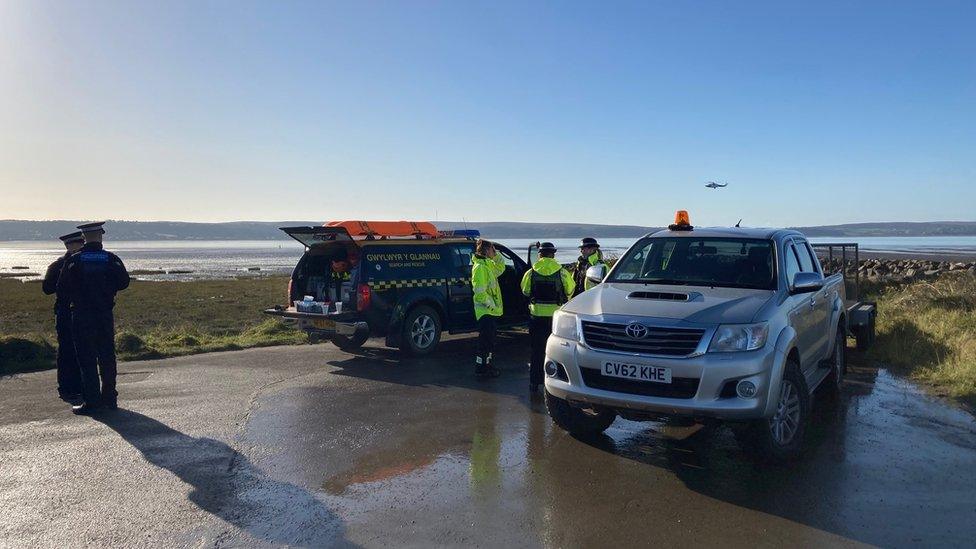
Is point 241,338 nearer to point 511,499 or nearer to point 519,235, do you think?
point 511,499

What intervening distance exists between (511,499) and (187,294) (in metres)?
27.4

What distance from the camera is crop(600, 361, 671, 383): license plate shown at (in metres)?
5.12

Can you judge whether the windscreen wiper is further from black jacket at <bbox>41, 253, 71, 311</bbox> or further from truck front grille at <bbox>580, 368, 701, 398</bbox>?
black jacket at <bbox>41, 253, 71, 311</bbox>

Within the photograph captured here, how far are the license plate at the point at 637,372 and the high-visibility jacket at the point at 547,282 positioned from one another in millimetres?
2664

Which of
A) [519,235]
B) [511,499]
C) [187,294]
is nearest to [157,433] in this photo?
[511,499]

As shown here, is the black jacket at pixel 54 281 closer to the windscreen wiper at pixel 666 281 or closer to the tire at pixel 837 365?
the windscreen wiper at pixel 666 281

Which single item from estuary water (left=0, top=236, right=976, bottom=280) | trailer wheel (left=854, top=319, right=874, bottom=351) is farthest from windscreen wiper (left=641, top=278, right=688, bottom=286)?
estuary water (left=0, top=236, right=976, bottom=280)

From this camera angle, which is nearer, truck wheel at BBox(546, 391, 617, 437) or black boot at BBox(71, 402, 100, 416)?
truck wheel at BBox(546, 391, 617, 437)

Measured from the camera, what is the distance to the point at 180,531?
4.29 meters

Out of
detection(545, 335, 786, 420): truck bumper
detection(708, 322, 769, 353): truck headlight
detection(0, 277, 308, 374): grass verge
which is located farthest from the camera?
detection(0, 277, 308, 374): grass verge

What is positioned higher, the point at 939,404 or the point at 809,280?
the point at 809,280

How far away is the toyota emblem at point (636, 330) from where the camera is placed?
5.26 metres

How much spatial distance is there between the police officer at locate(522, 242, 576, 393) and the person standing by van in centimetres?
85

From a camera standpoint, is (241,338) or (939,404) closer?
(939,404)
